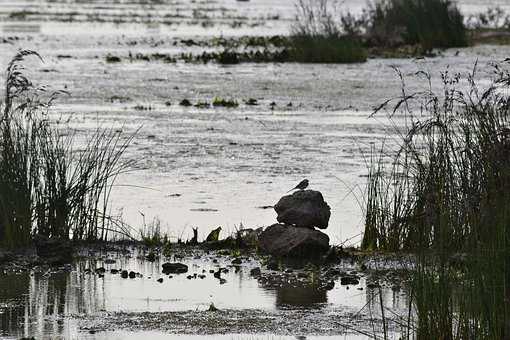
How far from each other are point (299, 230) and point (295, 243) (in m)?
0.22

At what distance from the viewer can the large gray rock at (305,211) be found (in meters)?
10.7

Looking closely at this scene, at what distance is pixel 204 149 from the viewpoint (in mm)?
17578

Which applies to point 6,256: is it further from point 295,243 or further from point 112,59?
point 112,59

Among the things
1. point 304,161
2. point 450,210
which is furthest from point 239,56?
point 450,210

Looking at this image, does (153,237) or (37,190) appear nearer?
(37,190)

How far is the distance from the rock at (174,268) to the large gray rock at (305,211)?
1.10 meters

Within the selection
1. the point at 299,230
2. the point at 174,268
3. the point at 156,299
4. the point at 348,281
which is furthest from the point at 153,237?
the point at 348,281

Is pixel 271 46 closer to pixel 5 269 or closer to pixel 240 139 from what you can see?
pixel 240 139

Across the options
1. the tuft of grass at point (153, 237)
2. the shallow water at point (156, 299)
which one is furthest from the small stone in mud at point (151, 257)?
the tuft of grass at point (153, 237)

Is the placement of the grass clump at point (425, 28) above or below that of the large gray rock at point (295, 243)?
above

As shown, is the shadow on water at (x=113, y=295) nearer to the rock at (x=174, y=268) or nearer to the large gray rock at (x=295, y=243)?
the rock at (x=174, y=268)

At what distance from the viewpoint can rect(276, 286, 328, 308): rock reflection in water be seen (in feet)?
29.7

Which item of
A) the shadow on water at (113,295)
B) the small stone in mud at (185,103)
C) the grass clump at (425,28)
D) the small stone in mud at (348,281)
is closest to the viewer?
the shadow on water at (113,295)

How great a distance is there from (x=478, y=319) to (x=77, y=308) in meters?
3.12
